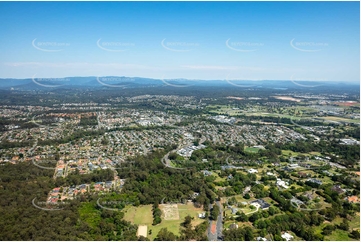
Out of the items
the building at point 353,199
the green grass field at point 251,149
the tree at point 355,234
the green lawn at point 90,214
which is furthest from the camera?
the green grass field at point 251,149

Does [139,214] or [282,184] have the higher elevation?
[282,184]

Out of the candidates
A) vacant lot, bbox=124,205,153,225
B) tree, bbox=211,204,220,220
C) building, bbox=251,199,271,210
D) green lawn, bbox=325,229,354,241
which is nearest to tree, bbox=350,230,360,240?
green lawn, bbox=325,229,354,241

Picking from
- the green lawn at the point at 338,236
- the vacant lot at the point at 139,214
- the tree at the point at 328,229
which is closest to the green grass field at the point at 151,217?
the vacant lot at the point at 139,214

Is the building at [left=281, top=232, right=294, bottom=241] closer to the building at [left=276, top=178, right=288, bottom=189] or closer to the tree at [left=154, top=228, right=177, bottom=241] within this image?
the tree at [left=154, top=228, right=177, bottom=241]

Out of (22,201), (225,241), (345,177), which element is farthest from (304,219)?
(22,201)

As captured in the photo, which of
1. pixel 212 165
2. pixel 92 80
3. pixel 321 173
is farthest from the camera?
pixel 92 80

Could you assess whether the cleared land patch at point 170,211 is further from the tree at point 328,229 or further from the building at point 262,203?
the tree at point 328,229

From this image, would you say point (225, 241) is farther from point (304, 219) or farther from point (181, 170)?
point (181, 170)

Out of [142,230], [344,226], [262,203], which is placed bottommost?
[142,230]

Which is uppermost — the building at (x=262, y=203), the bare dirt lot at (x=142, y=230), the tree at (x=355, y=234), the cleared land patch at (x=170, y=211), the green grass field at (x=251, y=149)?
the green grass field at (x=251, y=149)

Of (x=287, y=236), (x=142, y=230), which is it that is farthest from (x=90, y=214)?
(x=287, y=236)

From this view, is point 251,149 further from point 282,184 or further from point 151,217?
point 151,217
